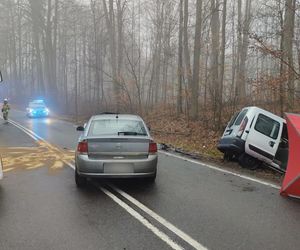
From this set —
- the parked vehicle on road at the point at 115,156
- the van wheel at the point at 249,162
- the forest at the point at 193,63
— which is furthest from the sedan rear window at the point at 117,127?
the forest at the point at 193,63

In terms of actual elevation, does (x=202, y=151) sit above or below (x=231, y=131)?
below

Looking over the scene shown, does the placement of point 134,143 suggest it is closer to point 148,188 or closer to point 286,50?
point 148,188

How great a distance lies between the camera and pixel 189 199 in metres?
8.12

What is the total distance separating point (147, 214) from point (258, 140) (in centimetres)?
524

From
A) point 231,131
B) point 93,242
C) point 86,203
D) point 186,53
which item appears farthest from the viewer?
point 186,53

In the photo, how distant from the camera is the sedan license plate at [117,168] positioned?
8617 mm

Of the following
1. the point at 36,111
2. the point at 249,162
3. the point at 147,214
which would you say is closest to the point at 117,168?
the point at 147,214

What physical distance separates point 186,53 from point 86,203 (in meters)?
22.0

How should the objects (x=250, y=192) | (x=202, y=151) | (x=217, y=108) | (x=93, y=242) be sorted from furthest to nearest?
(x=217, y=108)
(x=202, y=151)
(x=250, y=192)
(x=93, y=242)

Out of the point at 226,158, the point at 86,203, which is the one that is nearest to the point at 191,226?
the point at 86,203

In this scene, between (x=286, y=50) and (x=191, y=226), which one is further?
(x=286, y=50)

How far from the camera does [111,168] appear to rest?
8625 millimetres

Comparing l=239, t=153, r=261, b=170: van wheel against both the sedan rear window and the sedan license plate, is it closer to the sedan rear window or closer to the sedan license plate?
the sedan rear window

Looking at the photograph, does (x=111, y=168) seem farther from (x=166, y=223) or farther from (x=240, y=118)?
(x=240, y=118)
